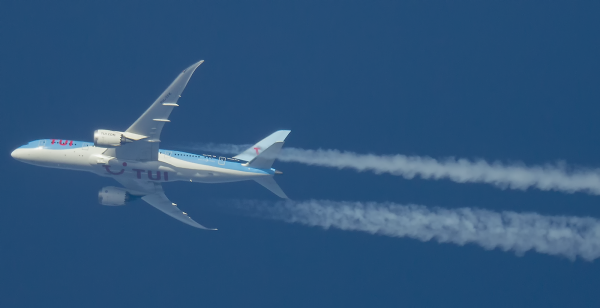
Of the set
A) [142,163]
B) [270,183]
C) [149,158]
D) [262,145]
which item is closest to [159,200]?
[142,163]

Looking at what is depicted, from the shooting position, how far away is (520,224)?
212 feet

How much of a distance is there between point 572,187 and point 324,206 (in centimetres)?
1981

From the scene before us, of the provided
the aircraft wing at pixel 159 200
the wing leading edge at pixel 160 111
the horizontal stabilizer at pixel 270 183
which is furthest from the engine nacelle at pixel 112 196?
the horizontal stabilizer at pixel 270 183

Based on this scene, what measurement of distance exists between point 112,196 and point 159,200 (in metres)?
4.24

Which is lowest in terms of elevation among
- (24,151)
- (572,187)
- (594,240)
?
(594,240)

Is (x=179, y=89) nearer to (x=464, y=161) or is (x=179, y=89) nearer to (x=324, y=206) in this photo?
(x=324, y=206)

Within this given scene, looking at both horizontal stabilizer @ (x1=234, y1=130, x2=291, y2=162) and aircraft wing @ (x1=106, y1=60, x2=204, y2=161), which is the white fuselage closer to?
A: aircraft wing @ (x1=106, y1=60, x2=204, y2=161)

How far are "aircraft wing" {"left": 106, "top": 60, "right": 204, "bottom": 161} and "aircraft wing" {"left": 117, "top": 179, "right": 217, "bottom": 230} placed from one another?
6.28m

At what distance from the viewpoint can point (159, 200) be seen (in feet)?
228

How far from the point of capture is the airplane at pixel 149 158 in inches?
2379

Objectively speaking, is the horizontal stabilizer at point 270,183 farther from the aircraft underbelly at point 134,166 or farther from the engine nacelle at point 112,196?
the engine nacelle at point 112,196

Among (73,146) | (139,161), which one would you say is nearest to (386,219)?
(139,161)

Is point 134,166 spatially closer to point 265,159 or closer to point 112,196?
point 112,196

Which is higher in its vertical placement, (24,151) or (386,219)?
(24,151)
